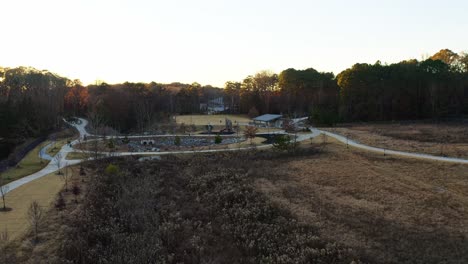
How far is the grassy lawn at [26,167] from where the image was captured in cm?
2119

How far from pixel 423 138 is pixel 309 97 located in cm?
3266

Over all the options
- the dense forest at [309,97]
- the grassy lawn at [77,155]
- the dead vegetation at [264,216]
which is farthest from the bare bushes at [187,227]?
the dense forest at [309,97]

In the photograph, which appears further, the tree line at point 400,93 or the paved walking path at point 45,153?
the tree line at point 400,93

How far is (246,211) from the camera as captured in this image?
16.8 metres

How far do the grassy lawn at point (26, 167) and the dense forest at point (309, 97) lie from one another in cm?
1251

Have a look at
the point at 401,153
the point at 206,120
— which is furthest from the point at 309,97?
the point at 401,153

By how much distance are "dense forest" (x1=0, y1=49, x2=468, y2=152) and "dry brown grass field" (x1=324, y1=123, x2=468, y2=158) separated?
8.57m

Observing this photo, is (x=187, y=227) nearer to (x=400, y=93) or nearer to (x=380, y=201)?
(x=380, y=201)

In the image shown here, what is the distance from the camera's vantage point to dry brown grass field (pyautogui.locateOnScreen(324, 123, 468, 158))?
2767cm

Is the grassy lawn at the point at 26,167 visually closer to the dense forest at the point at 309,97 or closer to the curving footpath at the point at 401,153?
the dense forest at the point at 309,97

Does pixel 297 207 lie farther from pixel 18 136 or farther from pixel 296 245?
pixel 18 136

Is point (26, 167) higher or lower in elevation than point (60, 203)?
higher

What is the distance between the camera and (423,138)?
3450 centimetres

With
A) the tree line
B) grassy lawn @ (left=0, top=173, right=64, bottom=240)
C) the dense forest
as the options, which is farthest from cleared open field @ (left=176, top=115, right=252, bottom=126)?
grassy lawn @ (left=0, top=173, right=64, bottom=240)
